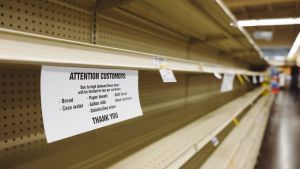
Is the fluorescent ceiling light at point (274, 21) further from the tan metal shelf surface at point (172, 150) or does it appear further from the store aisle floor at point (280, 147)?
the tan metal shelf surface at point (172, 150)

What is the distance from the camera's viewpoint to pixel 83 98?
2.27 feet

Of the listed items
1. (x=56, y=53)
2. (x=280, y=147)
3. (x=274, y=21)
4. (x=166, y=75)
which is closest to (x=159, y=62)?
(x=166, y=75)

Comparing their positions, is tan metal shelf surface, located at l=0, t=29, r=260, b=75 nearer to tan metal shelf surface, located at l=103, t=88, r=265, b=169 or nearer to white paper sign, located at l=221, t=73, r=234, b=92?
tan metal shelf surface, located at l=103, t=88, r=265, b=169

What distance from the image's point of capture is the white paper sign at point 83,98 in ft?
1.94

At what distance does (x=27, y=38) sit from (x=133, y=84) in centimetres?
46

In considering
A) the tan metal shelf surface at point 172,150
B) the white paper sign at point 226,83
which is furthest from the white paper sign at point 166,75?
the white paper sign at point 226,83

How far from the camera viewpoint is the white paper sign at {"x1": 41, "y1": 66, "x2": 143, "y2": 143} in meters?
0.59

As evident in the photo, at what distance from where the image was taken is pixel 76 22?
97cm

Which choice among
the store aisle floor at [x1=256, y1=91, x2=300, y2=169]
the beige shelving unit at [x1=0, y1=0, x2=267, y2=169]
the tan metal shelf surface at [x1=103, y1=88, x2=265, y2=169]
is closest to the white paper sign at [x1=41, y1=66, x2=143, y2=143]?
the beige shelving unit at [x1=0, y1=0, x2=267, y2=169]

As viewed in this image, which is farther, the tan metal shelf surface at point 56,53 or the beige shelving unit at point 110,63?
the beige shelving unit at point 110,63

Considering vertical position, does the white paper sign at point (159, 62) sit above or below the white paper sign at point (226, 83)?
above

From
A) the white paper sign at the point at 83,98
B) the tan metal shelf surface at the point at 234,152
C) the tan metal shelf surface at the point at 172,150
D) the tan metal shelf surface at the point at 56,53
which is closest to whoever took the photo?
the tan metal shelf surface at the point at 56,53

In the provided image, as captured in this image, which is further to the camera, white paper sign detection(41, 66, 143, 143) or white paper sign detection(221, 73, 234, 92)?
white paper sign detection(221, 73, 234, 92)

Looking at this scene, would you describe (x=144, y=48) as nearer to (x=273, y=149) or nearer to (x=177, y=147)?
(x=177, y=147)
